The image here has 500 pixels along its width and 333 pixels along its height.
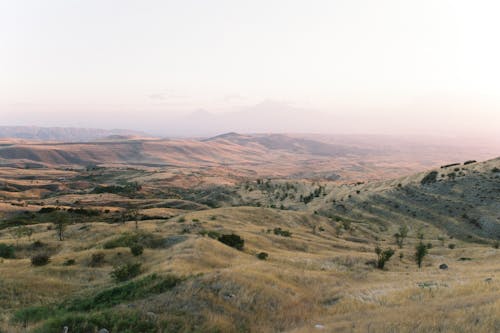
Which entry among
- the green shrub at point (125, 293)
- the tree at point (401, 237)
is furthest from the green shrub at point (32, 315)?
the tree at point (401, 237)

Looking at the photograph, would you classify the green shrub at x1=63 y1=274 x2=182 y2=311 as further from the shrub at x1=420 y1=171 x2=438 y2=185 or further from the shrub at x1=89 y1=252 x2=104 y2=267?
the shrub at x1=420 y1=171 x2=438 y2=185

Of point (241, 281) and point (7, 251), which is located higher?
point (241, 281)

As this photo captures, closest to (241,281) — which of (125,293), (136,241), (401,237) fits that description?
(125,293)

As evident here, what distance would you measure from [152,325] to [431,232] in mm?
71786

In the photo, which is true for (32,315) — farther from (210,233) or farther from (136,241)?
(210,233)

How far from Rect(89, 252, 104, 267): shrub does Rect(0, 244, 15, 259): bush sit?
11.2m

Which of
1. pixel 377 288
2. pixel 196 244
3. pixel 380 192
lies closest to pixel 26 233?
pixel 196 244

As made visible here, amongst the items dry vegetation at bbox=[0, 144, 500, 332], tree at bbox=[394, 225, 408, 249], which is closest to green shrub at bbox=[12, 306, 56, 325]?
dry vegetation at bbox=[0, 144, 500, 332]

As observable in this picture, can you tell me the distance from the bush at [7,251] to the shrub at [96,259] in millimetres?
11176

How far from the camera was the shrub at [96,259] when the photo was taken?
2686 cm

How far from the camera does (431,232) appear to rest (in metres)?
68.9

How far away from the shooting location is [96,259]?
89.5ft

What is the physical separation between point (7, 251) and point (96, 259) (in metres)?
12.7

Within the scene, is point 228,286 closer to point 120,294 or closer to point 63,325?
point 120,294
